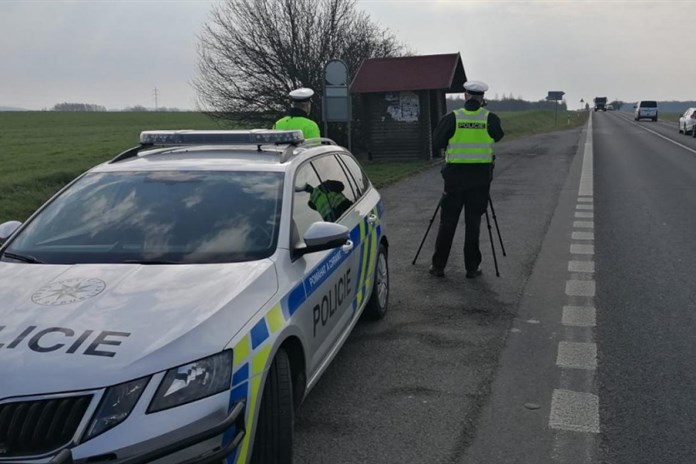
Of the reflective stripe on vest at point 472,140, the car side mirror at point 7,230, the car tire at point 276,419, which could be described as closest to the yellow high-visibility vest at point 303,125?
the reflective stripe on vest at point 472,140

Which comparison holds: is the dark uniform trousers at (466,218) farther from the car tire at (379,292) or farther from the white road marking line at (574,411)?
the white road marking line at (574,411)

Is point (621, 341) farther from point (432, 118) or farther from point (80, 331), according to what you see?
point (432, 118)

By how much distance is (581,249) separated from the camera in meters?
8.84

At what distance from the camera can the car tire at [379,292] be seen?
5838mm

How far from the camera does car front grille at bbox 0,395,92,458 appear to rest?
2.49 meters

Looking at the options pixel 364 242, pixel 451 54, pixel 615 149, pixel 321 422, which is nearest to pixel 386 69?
pixel 451 54

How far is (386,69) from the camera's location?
2391 centimetres

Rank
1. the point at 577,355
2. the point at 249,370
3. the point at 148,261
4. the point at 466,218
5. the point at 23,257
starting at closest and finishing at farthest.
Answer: the point at 249,370 → the point at 148,261 → the point at 23,257 → the point at 577,355 → the point at 466,218

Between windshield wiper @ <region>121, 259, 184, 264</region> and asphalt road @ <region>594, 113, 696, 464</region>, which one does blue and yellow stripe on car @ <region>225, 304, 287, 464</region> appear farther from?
asphalt road @ <region>594, 113, 696, 464</region>

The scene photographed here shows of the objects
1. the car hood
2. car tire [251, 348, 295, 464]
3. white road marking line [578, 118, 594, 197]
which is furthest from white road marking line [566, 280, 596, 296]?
white road marking line [578, 118, 594, 197]

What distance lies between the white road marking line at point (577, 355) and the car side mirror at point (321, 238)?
2.01 meters

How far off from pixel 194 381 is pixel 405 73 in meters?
22.0

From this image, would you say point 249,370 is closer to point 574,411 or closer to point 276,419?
point 276,419

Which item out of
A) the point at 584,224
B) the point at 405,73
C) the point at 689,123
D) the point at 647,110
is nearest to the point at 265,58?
the point at 405,73
